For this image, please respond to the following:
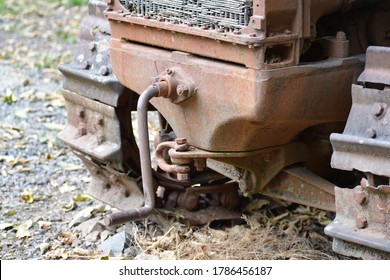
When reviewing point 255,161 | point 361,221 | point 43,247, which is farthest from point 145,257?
point 361,221

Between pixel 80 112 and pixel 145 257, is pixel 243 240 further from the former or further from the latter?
pixel 80 112

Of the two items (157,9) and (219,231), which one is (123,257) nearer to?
(219,231)

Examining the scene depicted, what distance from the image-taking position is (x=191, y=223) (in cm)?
509

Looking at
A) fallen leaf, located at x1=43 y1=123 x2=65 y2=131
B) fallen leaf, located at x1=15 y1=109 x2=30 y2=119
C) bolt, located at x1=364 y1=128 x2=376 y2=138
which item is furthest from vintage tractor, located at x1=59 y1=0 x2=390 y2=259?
fallen leaf, located at x1=15 y1=109 x2=30 y2=119

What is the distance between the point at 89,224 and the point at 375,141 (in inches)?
86.0

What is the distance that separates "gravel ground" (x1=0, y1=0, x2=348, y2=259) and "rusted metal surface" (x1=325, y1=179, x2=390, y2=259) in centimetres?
103

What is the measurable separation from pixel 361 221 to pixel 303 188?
813 millimetres

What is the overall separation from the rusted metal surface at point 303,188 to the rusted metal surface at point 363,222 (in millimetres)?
584

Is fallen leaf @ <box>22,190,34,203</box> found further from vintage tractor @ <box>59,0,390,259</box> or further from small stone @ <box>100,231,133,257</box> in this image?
small stone @ <box>100,231,133,257</box>

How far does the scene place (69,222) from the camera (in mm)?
5375

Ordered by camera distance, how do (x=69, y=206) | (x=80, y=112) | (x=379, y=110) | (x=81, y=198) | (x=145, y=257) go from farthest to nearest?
(x=81, y=198) → (x=69, y=206) → (x=80, y=112) → (x=145, y=257) → (x=379, y=110)

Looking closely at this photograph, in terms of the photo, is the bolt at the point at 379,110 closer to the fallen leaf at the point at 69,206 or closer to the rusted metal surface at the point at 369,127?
the rusted metal surface at the point at 369,127

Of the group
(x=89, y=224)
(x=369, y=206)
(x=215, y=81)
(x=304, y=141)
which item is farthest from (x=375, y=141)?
(x=89, y=224)

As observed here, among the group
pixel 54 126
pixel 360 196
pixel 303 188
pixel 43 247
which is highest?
pixel 360 196
